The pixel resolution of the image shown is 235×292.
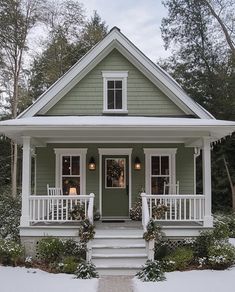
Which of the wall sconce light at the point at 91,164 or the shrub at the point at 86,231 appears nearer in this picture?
the shrub at the point at 86,231

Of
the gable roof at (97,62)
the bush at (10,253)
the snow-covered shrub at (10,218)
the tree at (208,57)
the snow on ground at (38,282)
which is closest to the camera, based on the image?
the snow on ground at (38,282)

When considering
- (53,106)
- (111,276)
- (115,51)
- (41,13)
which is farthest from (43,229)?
(41,13)

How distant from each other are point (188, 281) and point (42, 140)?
6.71 m

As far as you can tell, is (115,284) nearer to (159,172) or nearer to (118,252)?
(118,252)

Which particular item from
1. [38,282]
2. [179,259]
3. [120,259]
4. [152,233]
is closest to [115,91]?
[152,233]

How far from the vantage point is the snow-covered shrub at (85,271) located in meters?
9.84

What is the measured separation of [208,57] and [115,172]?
1619 cm

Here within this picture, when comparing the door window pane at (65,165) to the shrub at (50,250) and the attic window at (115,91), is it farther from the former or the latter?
the shrub at (50,250)

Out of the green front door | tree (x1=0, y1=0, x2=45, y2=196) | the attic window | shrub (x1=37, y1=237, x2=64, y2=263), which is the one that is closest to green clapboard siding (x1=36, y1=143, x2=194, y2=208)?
the green front door

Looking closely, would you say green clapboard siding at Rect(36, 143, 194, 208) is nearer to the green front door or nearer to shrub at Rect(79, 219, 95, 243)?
the green front door

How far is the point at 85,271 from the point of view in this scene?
32.6 feet

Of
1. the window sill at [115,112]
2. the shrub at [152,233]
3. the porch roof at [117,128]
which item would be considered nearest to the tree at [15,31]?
the window sill at [115,112]

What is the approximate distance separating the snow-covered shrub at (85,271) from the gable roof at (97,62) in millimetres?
6076

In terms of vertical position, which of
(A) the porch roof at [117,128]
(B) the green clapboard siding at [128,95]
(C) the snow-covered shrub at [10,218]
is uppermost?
(B) the green clapboard siding at [128,95]
